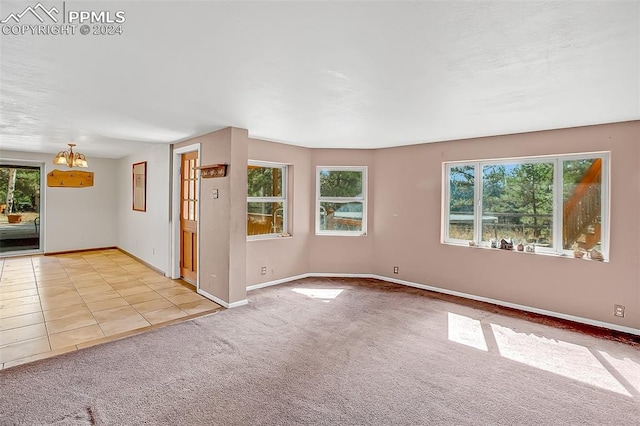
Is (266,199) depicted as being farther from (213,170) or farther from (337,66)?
(337,66)

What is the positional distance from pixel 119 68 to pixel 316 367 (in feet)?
9.17

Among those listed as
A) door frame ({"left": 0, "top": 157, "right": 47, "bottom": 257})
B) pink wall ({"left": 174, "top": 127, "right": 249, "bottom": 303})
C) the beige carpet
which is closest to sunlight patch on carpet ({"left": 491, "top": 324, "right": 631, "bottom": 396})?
the beige carpet

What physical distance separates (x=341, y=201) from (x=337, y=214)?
26 centimetres

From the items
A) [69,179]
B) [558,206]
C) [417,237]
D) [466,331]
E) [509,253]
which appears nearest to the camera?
[466,331]

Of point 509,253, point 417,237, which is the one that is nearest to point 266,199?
point 417,237

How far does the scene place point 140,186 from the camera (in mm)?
6461

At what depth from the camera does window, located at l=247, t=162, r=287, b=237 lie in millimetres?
5008

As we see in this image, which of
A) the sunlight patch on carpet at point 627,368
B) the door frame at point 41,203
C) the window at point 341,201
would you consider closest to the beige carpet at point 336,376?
the sunlight patch on carpet at point 627,368

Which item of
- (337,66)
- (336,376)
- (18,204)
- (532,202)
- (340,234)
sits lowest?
(336,376)

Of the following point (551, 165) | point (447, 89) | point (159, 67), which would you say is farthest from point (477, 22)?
point (551, 165)

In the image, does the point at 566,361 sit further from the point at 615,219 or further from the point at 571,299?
the point at 615,219

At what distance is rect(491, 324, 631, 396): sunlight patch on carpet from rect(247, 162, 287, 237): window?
351 cm

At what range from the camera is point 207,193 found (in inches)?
175

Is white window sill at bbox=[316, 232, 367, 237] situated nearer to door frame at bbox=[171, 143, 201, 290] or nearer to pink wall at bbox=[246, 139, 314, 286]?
pink wall at bbox=[246, 139, 314, 286]
